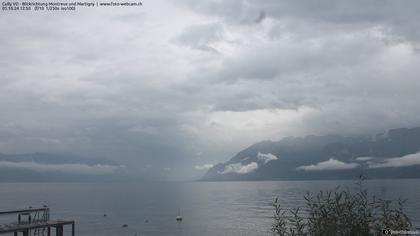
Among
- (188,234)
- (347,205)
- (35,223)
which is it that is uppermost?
(347,205)

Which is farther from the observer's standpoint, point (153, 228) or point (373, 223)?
point (153, 228)

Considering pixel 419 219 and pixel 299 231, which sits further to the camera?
pixel 419 219

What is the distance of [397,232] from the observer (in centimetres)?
1539

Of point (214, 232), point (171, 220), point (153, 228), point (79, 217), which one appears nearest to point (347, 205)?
point (214, 232)

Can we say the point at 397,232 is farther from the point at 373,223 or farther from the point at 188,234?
the point at 188,234

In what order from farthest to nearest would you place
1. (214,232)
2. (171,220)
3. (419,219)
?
(171,220) → (419,219) → (214,232)

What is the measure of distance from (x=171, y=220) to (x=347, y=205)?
161547mm

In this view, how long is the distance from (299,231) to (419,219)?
491ft

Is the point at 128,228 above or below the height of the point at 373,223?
below

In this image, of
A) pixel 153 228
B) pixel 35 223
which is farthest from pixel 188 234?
pixel 35 223

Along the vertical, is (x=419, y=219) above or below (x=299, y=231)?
below

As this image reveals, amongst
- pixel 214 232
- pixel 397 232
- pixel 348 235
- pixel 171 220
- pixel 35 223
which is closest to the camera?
pixel 397 232

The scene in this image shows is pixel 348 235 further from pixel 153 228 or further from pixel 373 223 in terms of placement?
pixel 153 228

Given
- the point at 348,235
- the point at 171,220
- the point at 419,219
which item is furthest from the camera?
the point at 171,220
